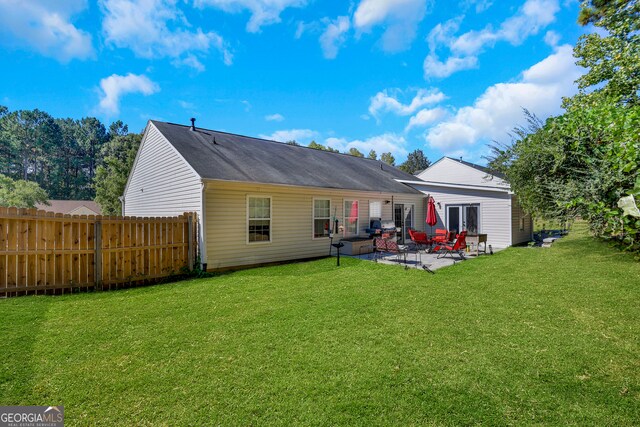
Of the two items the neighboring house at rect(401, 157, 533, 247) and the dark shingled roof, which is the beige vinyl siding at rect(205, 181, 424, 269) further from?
the neighboring house at rect(401, 157, 533, 247)

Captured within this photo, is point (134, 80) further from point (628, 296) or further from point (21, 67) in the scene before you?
point (628, 296)

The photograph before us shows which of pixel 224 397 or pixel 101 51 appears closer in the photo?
pixel 224 397

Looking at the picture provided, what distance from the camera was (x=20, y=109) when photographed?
47.9 m

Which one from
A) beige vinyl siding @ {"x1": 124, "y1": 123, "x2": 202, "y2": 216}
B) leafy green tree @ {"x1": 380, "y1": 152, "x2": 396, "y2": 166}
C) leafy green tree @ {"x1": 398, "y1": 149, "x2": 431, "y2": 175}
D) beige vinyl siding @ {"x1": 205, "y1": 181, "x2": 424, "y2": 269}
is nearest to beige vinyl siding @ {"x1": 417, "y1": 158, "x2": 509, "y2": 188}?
beige vinyl siding @ {"x1": 205, "y1": 181, "x2": 424, "y2": 269}

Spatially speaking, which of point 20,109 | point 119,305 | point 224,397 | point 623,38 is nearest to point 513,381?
point 224,397

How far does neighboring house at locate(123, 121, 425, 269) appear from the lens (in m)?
8.95

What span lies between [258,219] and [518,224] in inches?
498

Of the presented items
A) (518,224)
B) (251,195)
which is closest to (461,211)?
(518,224)

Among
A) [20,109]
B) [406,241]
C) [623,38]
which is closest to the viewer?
[623,38]

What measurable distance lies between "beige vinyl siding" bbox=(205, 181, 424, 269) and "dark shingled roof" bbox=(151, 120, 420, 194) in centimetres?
38

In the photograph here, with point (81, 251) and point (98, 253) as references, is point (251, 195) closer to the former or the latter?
point (98, 253)

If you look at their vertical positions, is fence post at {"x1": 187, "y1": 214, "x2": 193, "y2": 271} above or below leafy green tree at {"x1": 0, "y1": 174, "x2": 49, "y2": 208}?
below

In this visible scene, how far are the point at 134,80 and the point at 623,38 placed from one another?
2188 centimetres

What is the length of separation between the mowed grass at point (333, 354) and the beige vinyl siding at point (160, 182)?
12.3 ft
